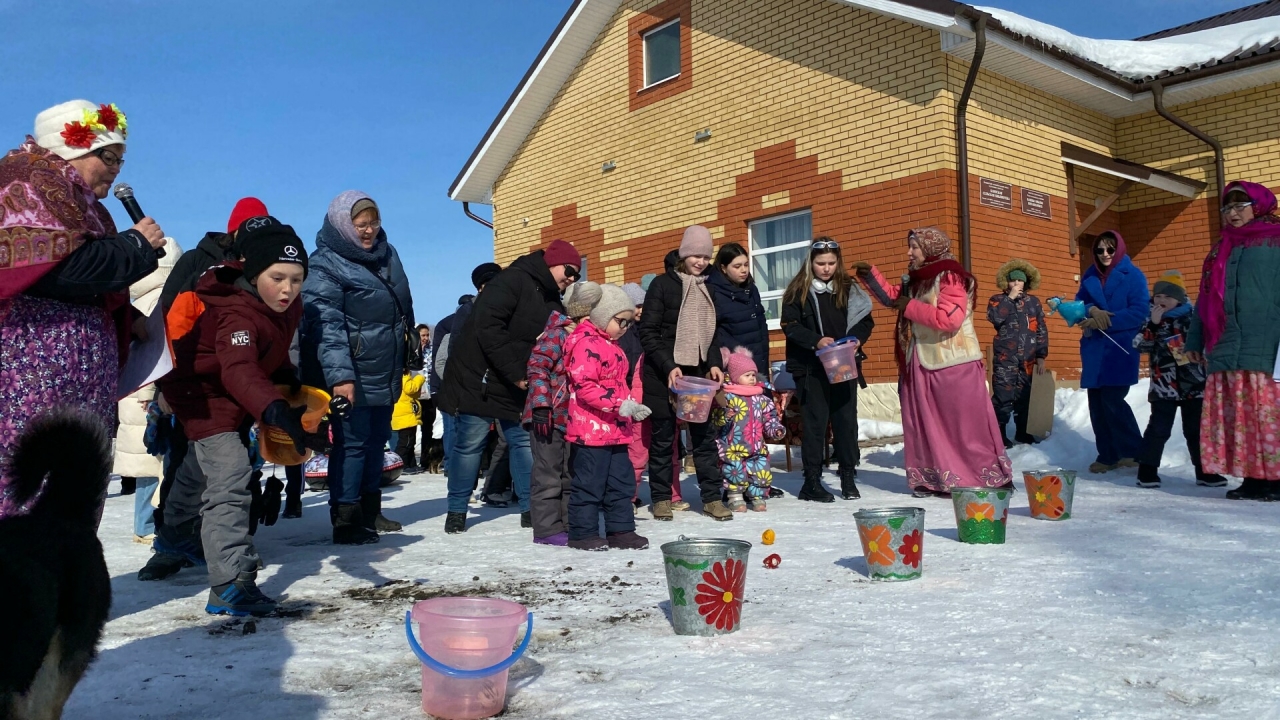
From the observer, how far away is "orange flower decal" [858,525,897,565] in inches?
164

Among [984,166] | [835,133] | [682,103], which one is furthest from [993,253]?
[682,103]

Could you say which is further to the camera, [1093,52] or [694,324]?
[1093,52]

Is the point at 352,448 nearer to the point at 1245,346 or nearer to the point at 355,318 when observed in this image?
the point at 355,318

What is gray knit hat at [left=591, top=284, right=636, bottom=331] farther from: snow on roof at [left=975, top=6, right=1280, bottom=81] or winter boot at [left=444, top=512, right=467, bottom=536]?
snow on roof at [left=975, top=6, right=1280, bottom=81]

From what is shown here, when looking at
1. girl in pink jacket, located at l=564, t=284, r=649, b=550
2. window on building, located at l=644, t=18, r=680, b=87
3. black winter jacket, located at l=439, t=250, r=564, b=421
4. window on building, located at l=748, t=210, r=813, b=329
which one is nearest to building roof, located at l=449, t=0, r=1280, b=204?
window on building, located at l=644, t=18, r=680, b=87

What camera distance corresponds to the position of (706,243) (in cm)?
688

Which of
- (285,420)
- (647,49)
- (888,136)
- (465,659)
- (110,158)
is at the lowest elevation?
(465,659)

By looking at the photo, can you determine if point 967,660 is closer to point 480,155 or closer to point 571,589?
point 571,589

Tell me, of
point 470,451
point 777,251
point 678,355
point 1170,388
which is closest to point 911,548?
point 678,355

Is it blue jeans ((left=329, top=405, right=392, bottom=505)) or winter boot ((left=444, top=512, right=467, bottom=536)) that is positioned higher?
blue jeans ((left=329, top=405, right=392, bottom=505))

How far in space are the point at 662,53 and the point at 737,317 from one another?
378 inches

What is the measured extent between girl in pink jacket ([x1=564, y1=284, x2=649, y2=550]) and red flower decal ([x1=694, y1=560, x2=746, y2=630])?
2032 mm

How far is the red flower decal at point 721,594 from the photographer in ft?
10.9

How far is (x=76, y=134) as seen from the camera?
3.38 meters
